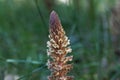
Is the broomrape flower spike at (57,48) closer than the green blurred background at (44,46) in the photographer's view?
Yes

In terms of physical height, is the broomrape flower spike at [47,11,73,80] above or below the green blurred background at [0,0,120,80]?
below

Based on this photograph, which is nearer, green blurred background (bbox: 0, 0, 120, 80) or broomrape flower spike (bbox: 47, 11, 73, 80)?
broomrape flower spike (bbox: 47, 11, 73, 80)

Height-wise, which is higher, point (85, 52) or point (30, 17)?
point (30, 17)

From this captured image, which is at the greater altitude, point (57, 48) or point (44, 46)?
point (44, 46)

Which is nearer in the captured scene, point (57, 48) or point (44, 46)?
point (57, 48)

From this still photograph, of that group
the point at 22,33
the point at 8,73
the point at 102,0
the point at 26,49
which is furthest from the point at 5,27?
the point at 102,0

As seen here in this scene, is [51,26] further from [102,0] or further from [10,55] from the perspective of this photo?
[102,0]

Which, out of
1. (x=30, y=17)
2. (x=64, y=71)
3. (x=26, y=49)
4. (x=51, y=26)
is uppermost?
(x=30, y=17)

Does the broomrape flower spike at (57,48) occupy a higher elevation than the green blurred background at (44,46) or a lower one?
lower
